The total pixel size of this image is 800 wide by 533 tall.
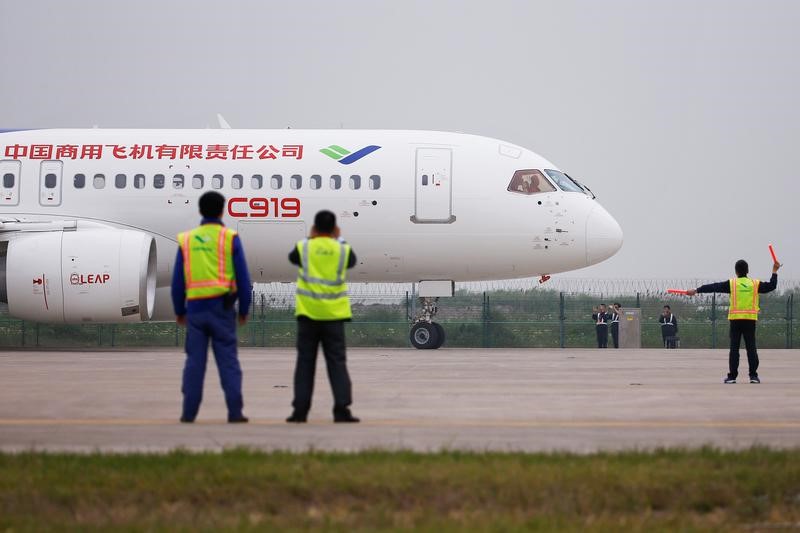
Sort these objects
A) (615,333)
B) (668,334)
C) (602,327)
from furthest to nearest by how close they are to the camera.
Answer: (668,334) < (615,333) < (602,327)

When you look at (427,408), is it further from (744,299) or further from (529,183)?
(529,183)

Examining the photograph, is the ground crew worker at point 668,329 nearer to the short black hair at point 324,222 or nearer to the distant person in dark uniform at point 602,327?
the distant person in dark uniform at point 602,327

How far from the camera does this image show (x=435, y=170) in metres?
26.2

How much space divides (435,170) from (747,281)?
10294 millimetres

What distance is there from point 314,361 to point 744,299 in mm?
7666

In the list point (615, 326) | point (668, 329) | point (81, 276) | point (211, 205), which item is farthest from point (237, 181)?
point (668, 329)

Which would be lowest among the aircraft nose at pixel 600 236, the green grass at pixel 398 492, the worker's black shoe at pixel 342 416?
the green grass at pixel 398 492

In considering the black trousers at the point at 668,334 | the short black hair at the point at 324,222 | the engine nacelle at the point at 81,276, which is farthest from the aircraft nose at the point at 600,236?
the short black hair at the point at 324,222

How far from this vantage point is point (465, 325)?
124 ft

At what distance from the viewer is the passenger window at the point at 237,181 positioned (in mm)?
26031

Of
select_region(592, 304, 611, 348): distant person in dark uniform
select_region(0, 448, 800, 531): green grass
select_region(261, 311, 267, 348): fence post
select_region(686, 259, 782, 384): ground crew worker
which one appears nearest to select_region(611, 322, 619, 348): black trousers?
select_region(592, 304, 611, 348): distant person in dark uniform

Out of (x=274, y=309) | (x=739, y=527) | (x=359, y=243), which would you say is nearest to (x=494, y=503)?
(x=739, y=527)

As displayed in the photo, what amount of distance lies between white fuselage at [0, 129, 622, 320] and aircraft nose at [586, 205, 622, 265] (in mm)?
27

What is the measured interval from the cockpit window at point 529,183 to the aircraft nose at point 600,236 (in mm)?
1053
